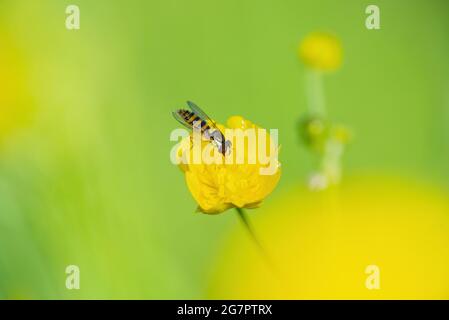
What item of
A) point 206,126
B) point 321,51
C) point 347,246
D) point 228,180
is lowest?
point 347,246

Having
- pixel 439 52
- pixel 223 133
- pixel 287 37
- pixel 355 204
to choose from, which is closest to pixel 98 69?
pixel 223 133

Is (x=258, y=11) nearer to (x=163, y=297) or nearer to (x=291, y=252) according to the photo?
(x=291, y=252)

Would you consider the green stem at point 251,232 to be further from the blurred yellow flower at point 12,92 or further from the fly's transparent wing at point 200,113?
the blurred yellow flower at point 12,92

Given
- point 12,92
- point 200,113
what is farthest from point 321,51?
point 12,92

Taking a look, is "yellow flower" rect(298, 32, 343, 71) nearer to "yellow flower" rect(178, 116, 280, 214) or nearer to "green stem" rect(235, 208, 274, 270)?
"yellow flower" rect(178, 116, 280, 214)

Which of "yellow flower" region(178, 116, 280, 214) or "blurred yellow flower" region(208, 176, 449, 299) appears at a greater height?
"yellow flower" region(178, 116, 280, 214)

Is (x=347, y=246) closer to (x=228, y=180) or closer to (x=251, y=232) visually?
(x=251, y=232)

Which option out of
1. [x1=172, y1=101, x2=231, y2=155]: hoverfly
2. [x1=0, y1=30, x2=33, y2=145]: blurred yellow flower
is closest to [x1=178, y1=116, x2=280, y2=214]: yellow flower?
[x1=172, y1=101, x2=231, y2=155]: hoverfly
